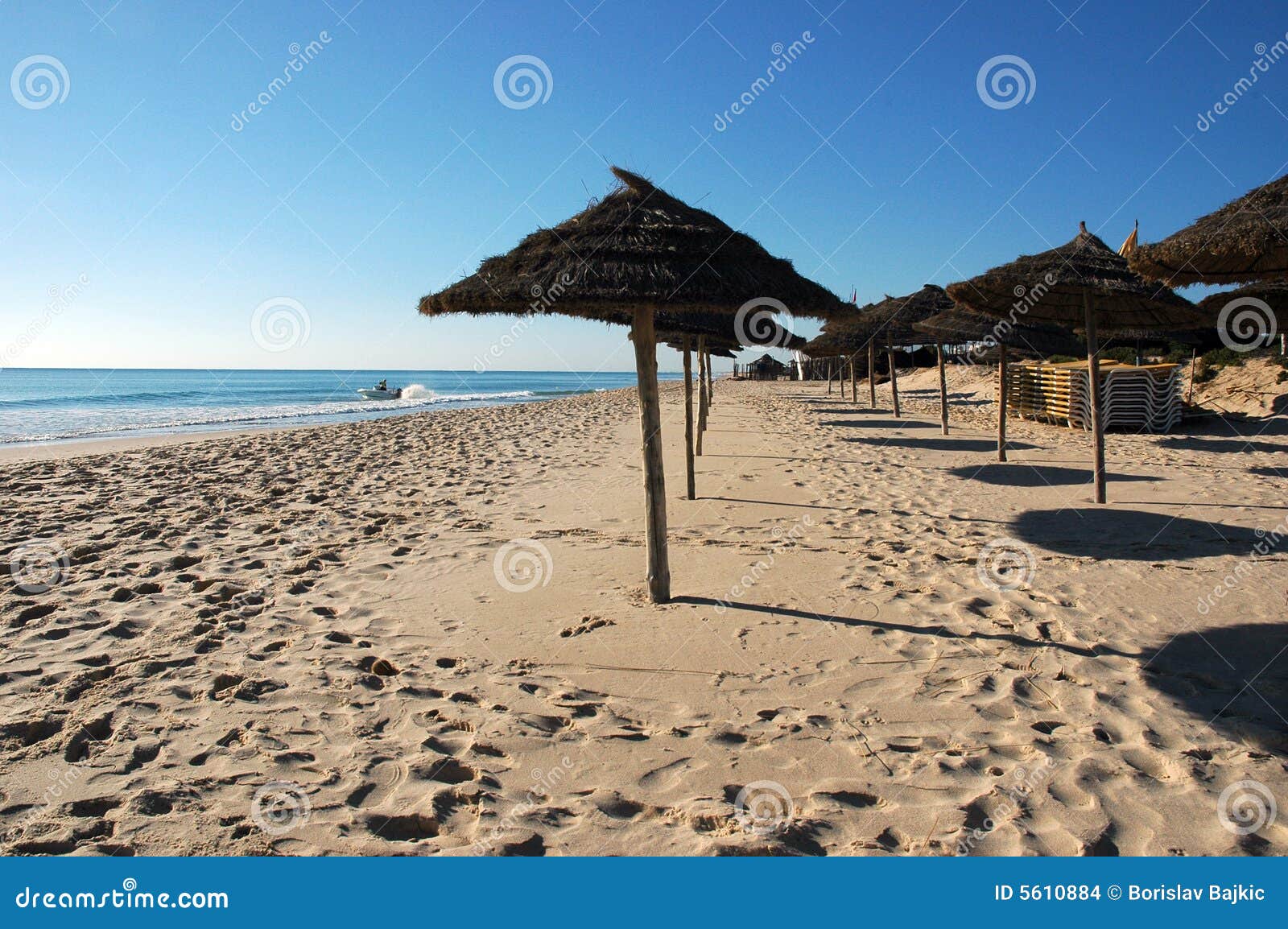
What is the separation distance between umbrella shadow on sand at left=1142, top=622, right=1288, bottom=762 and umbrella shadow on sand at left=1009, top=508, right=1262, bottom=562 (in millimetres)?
1525

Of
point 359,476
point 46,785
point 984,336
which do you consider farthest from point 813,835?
point 984,336

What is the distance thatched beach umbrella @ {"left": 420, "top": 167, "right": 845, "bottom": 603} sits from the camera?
13.0 ft

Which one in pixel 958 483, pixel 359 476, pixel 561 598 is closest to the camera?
pixel 561 598

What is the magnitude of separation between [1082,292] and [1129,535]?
3498 mm

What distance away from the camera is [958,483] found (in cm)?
849

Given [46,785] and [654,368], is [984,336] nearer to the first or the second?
[654,368]

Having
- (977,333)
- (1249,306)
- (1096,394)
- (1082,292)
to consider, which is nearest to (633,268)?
(1096,394)

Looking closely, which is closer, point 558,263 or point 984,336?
point 558,263

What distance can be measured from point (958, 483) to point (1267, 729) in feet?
18.8

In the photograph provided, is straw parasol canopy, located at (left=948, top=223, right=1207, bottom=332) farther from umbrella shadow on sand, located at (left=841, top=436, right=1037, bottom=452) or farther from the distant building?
the distant building

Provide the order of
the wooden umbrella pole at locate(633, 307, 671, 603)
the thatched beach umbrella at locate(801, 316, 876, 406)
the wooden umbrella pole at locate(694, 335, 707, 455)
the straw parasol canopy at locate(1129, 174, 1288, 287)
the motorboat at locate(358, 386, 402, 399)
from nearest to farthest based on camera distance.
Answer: the straw parasol canopy at locate(1129, 174, 1288, 287) < the wooden umbrella pole at locate(633, 307, 671, 603) < the wooden umbrella pole at locate(694, 335, 707, 455) < the thatched beach umbrella at locate(801, 316, 876, 406) < the motorboat at locate(358, 386, 402, 399)

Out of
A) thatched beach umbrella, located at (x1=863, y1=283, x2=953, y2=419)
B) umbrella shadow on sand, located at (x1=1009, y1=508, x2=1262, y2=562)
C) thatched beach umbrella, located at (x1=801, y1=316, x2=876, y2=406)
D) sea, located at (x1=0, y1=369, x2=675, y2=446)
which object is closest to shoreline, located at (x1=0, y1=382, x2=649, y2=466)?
sea, located at (x1=0, y1=369, x2=675, y2=446)

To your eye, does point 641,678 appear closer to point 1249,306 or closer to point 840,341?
point 1249,306

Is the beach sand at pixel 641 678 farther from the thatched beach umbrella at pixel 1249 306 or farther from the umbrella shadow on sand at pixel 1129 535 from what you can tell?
the thatched beach umbrella at pixel 1249 306
